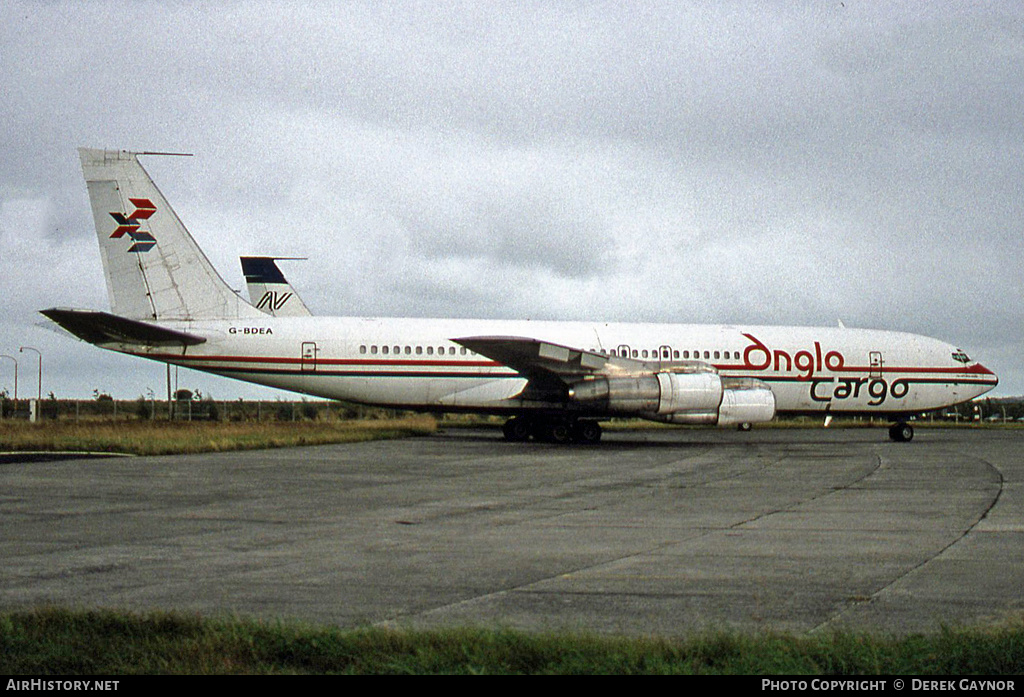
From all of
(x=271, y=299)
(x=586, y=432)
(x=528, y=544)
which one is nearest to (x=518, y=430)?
(x=586, y=432)

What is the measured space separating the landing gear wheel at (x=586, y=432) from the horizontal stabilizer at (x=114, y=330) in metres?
10.1

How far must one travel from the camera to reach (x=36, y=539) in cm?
892

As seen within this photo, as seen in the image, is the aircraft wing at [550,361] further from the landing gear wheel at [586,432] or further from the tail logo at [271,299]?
the tail logo at [271,299]

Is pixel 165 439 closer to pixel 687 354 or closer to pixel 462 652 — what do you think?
pixel 687 354

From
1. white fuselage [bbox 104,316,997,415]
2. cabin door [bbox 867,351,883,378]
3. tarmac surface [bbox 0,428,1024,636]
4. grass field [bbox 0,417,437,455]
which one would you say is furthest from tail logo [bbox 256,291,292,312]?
tarmac surface [bbox 0,428,1024,636]

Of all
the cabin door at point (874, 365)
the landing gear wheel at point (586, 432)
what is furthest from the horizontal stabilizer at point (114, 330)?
the cabin door at point (874, 365)

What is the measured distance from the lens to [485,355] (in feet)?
85.9

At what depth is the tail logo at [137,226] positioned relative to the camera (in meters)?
25.8

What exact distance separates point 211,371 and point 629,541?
65.1 ft

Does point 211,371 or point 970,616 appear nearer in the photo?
point 970,616

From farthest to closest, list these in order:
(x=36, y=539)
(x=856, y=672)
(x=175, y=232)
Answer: (x=175, y=232)
(x=36, y=539)
(x=856, y=672)

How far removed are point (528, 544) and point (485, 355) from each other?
57.6ft
